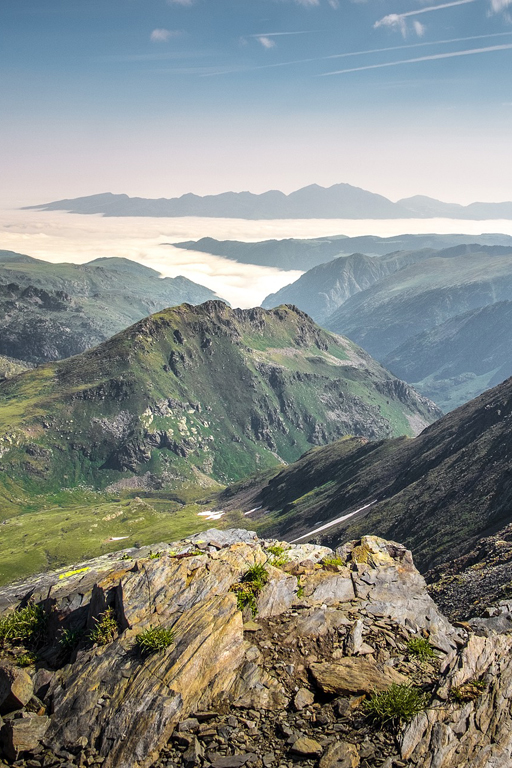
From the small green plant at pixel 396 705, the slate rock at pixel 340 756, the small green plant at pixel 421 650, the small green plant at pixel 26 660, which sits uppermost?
the small green plant at pixel 26 660

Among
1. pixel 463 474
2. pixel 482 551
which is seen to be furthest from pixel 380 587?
pixel 463 474

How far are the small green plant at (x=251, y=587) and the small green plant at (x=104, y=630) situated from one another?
6.29 meters

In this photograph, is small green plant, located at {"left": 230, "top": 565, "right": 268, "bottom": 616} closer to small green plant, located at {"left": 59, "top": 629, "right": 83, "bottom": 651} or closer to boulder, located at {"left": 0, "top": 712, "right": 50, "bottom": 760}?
small green plant, located at {"left": 59, "top": 629, "right": 83, "bottom": 651}

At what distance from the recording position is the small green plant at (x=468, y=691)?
23.6m

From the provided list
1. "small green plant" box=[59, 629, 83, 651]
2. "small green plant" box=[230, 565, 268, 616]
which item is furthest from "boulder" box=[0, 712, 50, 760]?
"small green plant" box=[230, 565, 268, 616]

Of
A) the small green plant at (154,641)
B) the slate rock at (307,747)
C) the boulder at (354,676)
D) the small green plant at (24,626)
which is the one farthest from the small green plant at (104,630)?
the slate rock at (307,747)

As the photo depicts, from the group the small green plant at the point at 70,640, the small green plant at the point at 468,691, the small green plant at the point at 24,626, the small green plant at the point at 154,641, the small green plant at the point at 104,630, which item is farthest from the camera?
the small green plant at the point at 24,626

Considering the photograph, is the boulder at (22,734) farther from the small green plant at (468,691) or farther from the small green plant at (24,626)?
the small green plant at (468,691)

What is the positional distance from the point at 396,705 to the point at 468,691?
3.25m

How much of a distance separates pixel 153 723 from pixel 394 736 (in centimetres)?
968

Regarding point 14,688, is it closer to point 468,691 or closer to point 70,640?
point 70,640

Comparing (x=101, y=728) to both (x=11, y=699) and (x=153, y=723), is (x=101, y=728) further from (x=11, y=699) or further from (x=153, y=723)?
(x=11, y=699)

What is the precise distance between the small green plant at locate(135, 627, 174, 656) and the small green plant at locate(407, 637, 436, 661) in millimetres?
11412

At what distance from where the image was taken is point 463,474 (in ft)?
552
